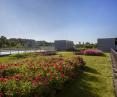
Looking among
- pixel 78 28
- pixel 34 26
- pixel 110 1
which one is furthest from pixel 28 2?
pixel 110 1

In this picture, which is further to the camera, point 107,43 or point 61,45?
point 61,45

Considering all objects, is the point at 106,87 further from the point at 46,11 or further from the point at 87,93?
the point at 46,11

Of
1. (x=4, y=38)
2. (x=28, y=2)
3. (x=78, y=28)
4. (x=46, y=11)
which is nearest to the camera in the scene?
(x=28, y=2)

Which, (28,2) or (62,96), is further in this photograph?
(28,2)

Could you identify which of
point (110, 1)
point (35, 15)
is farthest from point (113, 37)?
point (35, 15)

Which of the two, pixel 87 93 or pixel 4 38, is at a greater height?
pixel 4 38

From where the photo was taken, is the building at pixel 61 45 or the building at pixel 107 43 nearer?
the building at pixel 107 43

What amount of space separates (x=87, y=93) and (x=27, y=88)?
69.4 inches

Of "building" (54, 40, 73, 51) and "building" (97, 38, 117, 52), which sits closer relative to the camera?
"building" (97, 38, 117, 52)

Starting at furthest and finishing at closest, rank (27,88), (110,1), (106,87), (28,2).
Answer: (28,2) → (110,1) → (106,87) → (27,88)

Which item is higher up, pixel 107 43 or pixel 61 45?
pixel 107 43

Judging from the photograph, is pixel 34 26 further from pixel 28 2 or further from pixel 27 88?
pixel 27 88

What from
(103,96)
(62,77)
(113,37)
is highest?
(113,37)

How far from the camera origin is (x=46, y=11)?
10.7 metres
